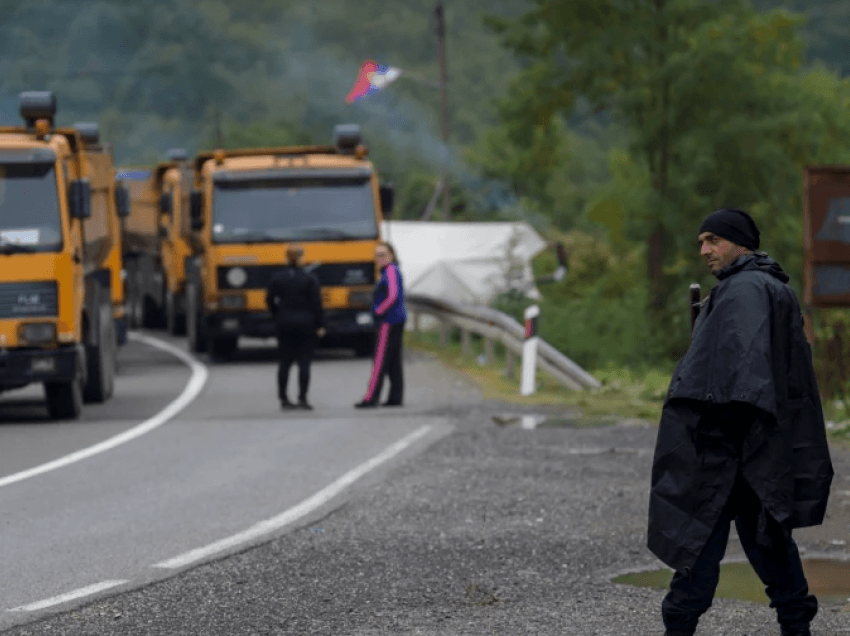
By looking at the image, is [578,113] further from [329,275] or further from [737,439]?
[737,439]

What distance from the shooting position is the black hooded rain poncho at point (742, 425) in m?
6.28

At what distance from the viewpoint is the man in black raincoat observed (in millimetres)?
6285

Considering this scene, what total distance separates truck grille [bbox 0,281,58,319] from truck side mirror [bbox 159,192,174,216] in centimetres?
1536

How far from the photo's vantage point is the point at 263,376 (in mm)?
23703

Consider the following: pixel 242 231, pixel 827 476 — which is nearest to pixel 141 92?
pixel 242 231

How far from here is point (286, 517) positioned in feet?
34.3

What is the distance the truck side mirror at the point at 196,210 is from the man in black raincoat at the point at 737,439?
19878 millimetres

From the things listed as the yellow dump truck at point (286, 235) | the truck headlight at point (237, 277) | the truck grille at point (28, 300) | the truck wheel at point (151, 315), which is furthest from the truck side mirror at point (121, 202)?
the truck wheel at point (151, 315)

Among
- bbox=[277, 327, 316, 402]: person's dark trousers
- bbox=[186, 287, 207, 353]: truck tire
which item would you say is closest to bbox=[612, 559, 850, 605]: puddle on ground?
bbox=[277, 327, 316, 402]: person's dark trousers

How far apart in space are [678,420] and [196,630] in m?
2.12

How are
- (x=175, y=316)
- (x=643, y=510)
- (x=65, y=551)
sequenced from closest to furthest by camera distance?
(x=65, y=551) < (x=643, y=510) < (x=175, y=316)

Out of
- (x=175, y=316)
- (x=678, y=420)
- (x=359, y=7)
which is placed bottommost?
(x=175, y=316)

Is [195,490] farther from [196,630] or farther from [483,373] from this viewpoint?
[483,373]

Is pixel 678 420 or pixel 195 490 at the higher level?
pixel 678 420
